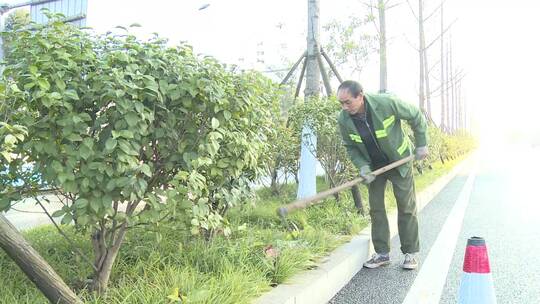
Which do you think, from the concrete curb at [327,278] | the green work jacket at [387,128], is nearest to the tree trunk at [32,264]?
the concrete curb at [327,278]

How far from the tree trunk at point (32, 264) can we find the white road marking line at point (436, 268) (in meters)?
2.33

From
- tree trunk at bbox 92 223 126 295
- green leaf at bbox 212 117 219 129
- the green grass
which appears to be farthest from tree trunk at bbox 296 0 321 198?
tree trunk at bbox 92 223 126 295

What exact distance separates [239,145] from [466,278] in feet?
5.25

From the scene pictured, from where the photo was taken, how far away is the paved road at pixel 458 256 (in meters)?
3.78

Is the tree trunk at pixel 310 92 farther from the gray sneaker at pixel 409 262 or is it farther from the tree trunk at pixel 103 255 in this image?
the tree trunk at pixel 103 255

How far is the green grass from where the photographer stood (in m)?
2.84

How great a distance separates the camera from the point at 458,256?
16.2 ft

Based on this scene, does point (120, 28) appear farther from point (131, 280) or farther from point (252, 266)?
point (252, 266)

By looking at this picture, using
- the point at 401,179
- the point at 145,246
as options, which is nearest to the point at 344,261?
the point at 401,179

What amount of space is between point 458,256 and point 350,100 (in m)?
2.07

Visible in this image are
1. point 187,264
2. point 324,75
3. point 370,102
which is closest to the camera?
point 187,264

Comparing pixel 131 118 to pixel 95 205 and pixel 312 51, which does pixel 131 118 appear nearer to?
pixel 95 205

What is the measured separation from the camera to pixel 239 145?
3342 mm

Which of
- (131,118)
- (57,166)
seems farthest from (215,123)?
(57,166)
